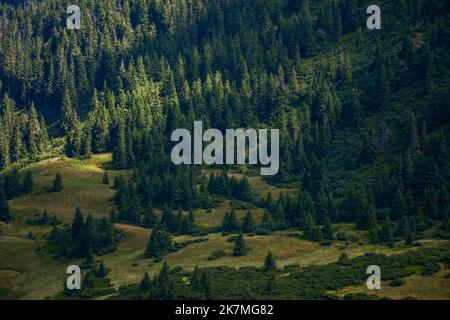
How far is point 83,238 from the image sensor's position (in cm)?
15362

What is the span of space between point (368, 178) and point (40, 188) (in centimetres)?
7362

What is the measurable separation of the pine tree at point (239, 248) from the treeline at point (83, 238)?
24436 millimetres

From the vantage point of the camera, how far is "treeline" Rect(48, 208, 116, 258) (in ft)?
497

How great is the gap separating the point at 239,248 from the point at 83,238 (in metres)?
29.8

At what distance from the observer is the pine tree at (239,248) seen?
144 m

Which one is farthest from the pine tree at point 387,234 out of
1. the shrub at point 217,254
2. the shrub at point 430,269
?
the shrub at point 217,254

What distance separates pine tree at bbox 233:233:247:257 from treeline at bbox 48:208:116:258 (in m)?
24.4

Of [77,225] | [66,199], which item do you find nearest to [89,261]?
[77,225]

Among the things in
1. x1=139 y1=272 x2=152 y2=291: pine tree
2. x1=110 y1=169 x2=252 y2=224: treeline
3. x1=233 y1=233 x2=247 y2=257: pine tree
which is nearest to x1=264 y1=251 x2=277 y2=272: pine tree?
x1=233 y1=233 x2=247 y2=257: pine tree

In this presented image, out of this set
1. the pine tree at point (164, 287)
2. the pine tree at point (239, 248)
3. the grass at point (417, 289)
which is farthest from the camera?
the pine tree at point (239, 248)

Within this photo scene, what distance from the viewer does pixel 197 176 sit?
19500cm

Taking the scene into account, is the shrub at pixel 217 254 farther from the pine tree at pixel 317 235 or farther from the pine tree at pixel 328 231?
the pine tree at pixel 328 231
